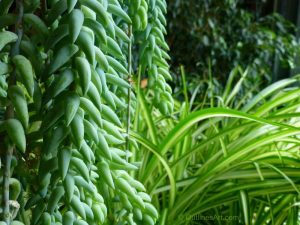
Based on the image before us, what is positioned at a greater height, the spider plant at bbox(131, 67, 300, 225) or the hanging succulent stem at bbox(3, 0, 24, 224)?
the hanging succulent stem at bbox(3, 0, 24, 224)

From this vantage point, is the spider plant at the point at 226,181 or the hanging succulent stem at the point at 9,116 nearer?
the hanging succulent stem at the point at 9,116

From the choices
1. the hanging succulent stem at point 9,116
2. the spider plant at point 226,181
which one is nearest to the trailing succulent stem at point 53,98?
the hanging succulent stem at point 9,116

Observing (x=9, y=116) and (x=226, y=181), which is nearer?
(x=9, y=116)

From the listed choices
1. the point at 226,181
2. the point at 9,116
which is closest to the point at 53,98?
the point at 9,116

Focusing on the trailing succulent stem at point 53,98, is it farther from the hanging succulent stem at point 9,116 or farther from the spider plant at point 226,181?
the spider plant at point 226,181

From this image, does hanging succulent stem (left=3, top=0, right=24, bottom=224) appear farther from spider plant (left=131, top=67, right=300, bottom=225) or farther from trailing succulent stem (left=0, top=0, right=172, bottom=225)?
spider plant (left=131, top=67, right=300, bottom=225)

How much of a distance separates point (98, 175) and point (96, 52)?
6.5 inches

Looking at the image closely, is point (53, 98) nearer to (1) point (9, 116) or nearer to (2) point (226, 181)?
(1) point (9, 116)

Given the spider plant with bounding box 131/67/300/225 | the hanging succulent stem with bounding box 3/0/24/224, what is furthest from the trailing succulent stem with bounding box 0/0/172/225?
the spider plant with bounding box 131/67/300/225

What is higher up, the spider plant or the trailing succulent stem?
the trailing succulent stem

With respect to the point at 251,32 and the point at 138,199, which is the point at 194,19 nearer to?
the point at 251,32

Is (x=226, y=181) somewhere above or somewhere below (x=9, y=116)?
below

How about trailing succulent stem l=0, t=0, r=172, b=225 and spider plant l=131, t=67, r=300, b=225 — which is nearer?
trailing succulent stem l=0, t=0, r=172, b=225

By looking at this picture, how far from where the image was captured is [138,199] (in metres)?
0.55
